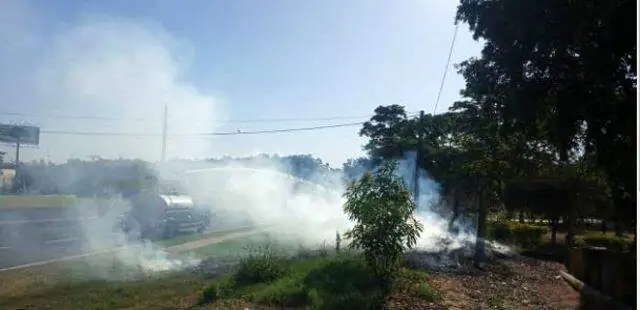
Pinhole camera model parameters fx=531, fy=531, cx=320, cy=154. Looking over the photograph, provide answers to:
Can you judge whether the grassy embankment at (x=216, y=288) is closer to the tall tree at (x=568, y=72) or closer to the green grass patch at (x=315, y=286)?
the green grass patch at (x=315, y=286)

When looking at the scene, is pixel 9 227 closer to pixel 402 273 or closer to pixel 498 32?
pixel 402 273

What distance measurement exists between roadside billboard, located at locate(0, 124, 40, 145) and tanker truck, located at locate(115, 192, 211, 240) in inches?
1471

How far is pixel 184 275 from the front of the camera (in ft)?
41.6

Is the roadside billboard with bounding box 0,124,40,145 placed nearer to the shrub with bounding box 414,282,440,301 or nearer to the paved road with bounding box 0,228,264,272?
the paved road with bounding box 0,228,264,272

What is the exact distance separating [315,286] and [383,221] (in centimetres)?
175

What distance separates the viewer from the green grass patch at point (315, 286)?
340 inches

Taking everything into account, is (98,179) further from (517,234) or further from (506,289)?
(506,289)

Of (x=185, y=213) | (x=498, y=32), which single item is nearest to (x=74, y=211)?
(x=185, y=213)

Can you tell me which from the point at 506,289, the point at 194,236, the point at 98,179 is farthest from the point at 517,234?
the point at 98,179

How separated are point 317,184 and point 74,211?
14033 millimetres

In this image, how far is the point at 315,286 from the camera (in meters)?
9.40

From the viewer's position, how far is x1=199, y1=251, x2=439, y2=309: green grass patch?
8648mm

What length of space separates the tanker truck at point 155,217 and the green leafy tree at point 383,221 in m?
12.0

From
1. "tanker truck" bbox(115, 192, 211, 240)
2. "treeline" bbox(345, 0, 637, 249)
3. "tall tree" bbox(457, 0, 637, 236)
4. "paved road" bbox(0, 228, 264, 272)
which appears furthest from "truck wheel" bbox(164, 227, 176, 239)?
"tall tree" bbox(457, 0, 637, 236)
